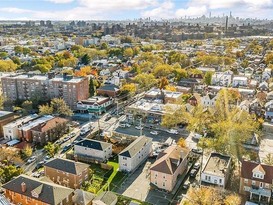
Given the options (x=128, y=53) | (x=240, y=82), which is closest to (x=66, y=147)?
(x=240, y=82)

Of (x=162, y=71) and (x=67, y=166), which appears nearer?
(x=67, y=166)

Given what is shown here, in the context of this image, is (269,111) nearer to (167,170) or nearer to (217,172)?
(217,172)

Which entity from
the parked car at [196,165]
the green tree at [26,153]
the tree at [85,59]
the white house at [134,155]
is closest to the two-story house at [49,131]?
the green tree at [26,153]

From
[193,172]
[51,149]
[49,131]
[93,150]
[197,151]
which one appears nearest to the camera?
[193,172]

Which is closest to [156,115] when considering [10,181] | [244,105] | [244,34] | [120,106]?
[120,106]

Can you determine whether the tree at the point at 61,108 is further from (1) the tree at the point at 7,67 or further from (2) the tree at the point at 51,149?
(1) the tree at the point at 7,67

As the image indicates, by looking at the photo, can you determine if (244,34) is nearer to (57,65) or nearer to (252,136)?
(57,65)

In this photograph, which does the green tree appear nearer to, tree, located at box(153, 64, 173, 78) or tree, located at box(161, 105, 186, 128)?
tree, located at box(161, 105, 186, 128)
